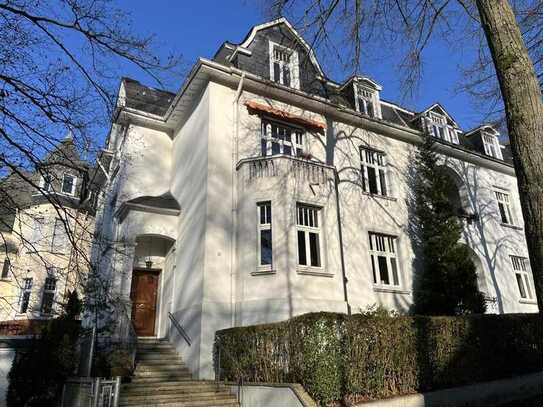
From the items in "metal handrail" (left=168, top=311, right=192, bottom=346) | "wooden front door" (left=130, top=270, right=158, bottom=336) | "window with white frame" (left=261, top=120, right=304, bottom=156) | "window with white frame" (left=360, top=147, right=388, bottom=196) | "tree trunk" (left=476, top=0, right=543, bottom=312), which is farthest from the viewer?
"window with white frame" (left=360, top=147, right=388, bottom=196)

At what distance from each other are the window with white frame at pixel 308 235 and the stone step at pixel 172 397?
4.46 metres

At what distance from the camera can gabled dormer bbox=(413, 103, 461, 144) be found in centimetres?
2088

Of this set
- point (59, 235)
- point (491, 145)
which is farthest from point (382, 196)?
point (59, 235)

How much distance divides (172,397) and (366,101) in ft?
48.6

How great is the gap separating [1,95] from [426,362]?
9.87m

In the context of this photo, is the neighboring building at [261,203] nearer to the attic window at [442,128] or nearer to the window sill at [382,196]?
the window sill at [382,196]

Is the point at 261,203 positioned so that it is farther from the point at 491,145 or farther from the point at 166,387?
the point at 491,145

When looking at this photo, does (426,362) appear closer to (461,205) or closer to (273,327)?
(273,327)

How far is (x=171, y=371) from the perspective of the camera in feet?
36.7

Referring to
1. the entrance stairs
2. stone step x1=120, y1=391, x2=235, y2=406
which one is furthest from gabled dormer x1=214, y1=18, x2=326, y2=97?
stone step x1=120, y1=391, x2=235, y2=406

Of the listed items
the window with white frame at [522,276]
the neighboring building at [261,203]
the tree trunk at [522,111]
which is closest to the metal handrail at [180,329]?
the neighboring building at [261,203]

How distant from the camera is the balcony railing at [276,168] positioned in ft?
42.9

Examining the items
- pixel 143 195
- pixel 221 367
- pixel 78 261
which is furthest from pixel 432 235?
pixel 78 261

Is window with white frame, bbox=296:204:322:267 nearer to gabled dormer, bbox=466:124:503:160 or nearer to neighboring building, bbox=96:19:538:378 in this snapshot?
neighboring building, bbox=96:19:538:378
